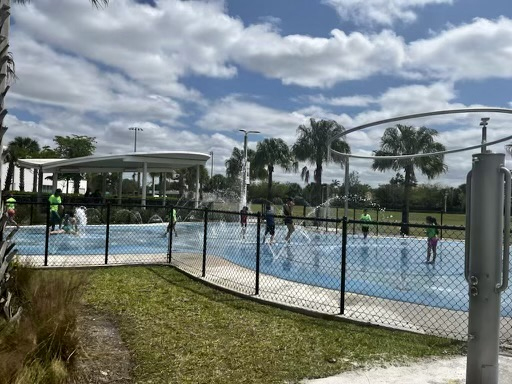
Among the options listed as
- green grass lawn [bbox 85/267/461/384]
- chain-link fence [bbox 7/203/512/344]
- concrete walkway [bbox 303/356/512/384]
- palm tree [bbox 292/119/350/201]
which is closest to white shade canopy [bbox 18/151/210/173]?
chain-link fence [bbox 7/203/512/344]

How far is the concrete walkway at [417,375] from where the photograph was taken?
14.9ft

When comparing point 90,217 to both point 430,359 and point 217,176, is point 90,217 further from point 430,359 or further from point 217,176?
point 217,176

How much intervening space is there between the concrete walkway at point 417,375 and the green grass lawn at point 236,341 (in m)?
0.18

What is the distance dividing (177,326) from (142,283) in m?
3.05

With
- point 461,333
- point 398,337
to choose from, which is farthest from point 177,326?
point 461,333

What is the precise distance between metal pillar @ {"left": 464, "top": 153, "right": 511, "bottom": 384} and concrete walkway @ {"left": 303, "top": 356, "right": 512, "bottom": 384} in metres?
0.97

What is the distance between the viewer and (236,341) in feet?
18.7

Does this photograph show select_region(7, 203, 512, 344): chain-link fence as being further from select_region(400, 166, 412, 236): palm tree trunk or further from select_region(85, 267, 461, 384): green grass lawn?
select_region(400, 166, 412, 236): palm tree trunk

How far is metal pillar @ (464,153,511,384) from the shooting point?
351cm

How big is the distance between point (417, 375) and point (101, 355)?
3.17m

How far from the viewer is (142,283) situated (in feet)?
29.8

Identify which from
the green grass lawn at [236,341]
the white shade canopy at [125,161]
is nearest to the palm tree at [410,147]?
the white shade canopy at [125,161]

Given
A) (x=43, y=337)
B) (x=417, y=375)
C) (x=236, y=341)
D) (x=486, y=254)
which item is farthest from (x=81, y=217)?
(x=486, y=254)

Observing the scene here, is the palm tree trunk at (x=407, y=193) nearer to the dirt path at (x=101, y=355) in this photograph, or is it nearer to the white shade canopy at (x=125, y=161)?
the white shade canopy at (x=125, y=161)
